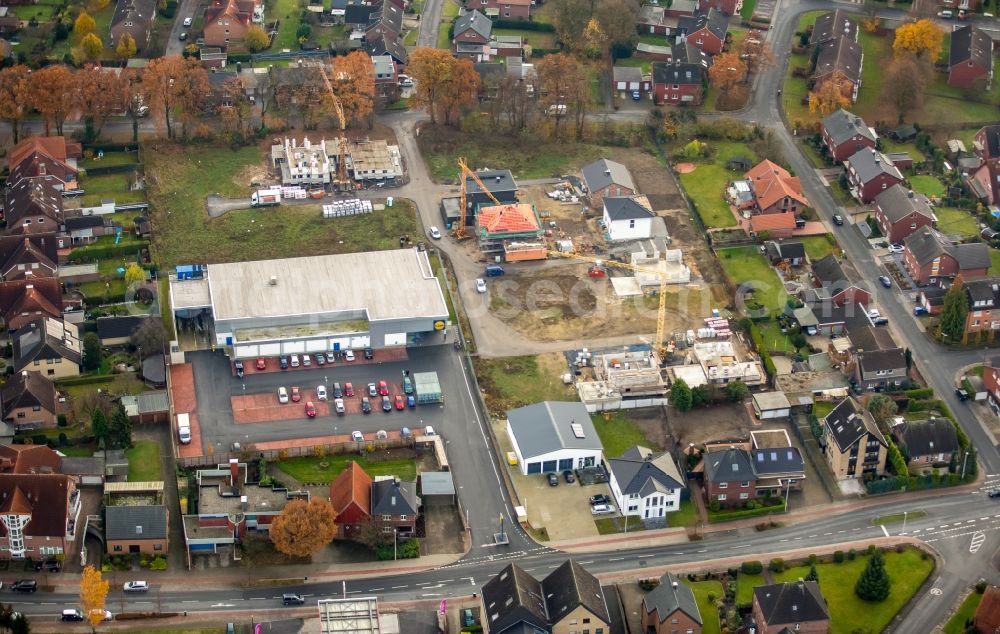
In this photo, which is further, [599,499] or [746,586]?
[599,499]

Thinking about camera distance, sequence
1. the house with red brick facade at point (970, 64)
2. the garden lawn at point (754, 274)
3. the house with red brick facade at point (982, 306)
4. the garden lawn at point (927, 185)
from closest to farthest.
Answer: the house with red brick facade at point (982, 306) → the garden lawn at point (754, 274) → the garden lawn at point (927, 185) → the house with red brick facade at point (970, 64)

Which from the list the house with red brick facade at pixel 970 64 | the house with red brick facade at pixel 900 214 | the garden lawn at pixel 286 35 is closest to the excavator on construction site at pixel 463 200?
the house with red brick facade at pixel 900 214

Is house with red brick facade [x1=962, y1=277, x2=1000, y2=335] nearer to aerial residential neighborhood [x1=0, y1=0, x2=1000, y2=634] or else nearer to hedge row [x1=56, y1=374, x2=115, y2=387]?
aerial residential neighborhood [x1=0, y1=0, x2=1000, y2=634]

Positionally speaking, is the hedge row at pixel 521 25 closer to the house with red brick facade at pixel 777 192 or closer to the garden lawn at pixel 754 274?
the house with red brick facade at pixel 777 192

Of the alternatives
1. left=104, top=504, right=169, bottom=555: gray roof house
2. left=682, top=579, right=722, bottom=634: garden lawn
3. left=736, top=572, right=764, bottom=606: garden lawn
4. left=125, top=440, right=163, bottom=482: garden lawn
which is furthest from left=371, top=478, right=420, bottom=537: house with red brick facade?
left=736, top=572, right=764, bottom=606: garden lawn

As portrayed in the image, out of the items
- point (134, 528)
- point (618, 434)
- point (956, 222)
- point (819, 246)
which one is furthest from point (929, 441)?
point (134, 528)

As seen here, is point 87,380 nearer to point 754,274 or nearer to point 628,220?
point 628,220
